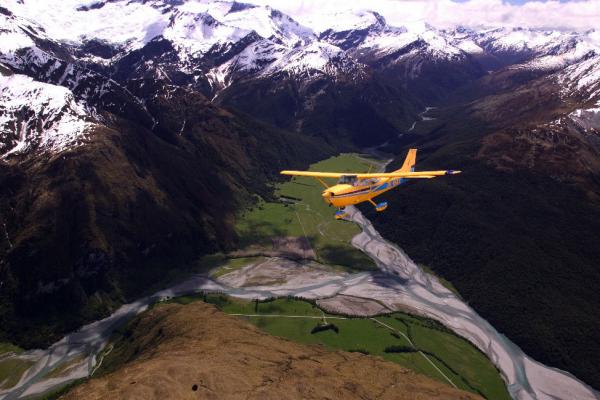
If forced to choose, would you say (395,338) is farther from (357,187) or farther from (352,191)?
(352,191)

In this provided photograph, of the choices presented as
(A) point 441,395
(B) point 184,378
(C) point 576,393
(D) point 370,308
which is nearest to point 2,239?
(B) point 184,378

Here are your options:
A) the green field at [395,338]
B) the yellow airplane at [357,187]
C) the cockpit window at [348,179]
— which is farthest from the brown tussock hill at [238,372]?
the cockpit window at [348,179]

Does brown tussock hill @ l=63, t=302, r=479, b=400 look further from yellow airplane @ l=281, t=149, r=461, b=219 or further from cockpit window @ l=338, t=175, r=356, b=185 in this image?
cockpit window @ l=338, t=175, r=356, b=185

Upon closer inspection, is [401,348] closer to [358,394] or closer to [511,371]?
[511,371]

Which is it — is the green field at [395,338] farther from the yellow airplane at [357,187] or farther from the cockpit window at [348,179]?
the cockpit window at [348,179]

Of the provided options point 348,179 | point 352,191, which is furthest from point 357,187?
point 348,179

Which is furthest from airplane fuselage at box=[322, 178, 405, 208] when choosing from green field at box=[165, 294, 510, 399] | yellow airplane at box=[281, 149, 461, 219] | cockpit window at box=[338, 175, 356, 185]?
green field at box=[165, 294, 510, 399]
